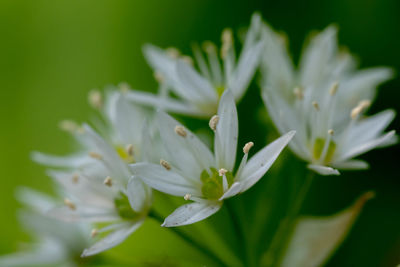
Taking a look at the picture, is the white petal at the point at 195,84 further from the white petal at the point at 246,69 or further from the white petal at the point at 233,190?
the white petal at the point at 233,190

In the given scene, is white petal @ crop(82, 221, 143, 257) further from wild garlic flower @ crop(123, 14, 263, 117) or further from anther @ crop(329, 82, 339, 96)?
anther @ crop(329, 82, 339, 96)

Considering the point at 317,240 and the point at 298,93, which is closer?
the point at 298,93

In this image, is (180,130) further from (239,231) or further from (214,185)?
(239,231)

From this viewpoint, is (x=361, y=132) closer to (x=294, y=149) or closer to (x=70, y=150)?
(x=294, y=149)

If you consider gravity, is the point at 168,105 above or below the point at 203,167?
above

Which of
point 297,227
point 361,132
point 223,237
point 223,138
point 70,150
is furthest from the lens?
point 70,150

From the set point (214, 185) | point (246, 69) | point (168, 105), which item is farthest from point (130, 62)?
point (214, 185)

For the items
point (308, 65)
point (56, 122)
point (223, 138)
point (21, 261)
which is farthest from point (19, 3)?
point (223, 138)
